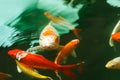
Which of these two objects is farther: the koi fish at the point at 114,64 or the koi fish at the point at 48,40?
the koi fish at the point at 48,40

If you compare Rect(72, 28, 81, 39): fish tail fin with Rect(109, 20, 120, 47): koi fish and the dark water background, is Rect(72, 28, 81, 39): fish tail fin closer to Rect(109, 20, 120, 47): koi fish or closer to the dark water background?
the dark water background

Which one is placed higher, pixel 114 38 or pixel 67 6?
pixel 67 6

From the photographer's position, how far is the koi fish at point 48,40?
8.63ft

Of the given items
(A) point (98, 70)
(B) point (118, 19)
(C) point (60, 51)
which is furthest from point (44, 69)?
(B) point (118, 19)

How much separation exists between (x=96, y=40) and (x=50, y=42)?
30 centimetres

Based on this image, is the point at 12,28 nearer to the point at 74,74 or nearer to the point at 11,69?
the point at 11,69

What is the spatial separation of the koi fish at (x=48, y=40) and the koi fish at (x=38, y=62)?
49 millimetres

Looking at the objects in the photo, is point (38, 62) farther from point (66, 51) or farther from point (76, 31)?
point (76, 31)

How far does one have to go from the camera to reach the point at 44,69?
2631 mm

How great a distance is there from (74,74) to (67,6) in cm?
44

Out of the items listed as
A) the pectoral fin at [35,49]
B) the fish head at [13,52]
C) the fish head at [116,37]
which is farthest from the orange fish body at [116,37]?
the fish head at [13,52]

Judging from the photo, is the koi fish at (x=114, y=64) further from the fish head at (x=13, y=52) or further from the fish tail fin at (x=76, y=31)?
the fish head at (x=13, y=52)

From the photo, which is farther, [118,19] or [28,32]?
[28,32]

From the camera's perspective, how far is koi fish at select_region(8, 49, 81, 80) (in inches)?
101
